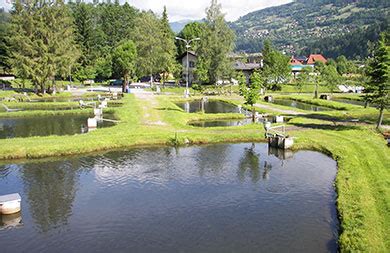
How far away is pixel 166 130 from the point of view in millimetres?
37625

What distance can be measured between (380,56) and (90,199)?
28.7m

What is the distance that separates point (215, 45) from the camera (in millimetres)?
82625

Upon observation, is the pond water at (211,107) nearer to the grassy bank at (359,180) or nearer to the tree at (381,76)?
the grassy bank at (359,180)

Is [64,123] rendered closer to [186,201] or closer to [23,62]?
[186,201]

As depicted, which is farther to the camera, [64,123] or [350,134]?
[64,123]

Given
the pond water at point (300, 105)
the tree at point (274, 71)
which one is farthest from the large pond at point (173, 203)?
the tree at point (274, 71)

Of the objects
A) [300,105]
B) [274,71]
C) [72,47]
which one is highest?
[72,47]

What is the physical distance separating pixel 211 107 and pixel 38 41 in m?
36.0

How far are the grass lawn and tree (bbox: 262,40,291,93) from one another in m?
44.1

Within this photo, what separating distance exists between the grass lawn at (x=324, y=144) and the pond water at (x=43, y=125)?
145 inches

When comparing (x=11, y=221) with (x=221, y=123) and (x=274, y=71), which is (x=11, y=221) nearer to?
(x=221, y=123)

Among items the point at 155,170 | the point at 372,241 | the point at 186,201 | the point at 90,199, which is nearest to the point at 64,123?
the point at 155,170

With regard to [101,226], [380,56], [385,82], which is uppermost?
[380,56]

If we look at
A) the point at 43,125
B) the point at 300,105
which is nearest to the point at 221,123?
the point at 43,125
